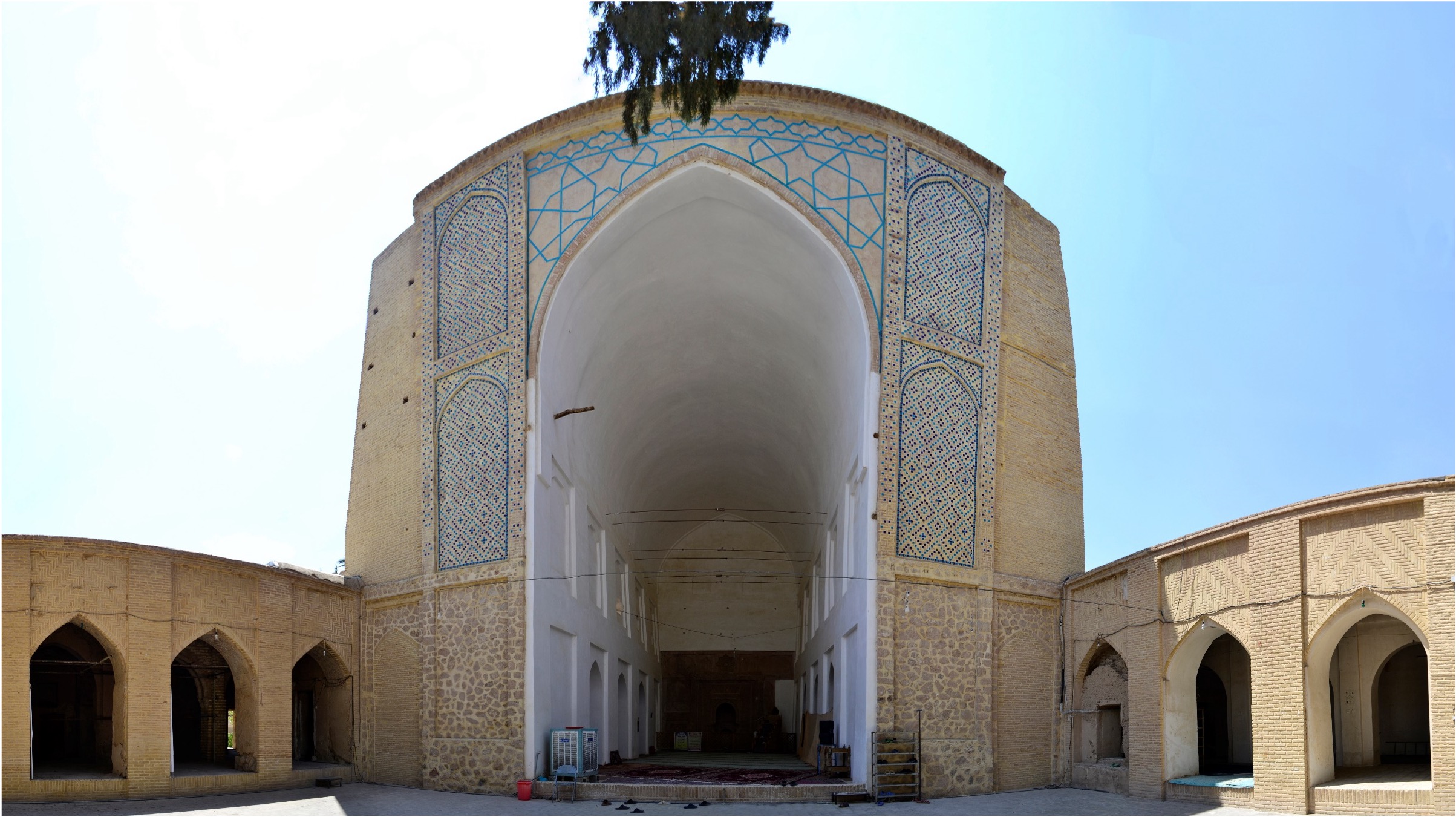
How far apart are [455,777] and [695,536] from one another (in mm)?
13006

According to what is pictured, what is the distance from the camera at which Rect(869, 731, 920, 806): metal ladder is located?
1152 centimetres

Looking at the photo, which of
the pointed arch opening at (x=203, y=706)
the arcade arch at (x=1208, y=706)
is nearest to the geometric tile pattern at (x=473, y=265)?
the pointed arch opening at (x=203, y=706)

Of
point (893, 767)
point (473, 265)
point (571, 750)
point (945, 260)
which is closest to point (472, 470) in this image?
point (473, 265)

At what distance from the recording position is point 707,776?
13.2 m

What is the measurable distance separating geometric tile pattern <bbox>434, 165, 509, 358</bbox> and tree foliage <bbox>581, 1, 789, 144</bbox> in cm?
548

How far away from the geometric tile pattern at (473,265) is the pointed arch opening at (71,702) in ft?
16.9

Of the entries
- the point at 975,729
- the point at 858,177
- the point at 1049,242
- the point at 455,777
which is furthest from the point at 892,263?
the point at 455,777

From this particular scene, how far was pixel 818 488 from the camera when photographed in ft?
59.3

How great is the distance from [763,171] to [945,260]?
226cm

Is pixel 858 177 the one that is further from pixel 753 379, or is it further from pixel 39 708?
pixel 39 708

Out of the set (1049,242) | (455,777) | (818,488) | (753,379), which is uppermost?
(1049,242)

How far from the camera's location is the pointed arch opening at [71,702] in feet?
43.2

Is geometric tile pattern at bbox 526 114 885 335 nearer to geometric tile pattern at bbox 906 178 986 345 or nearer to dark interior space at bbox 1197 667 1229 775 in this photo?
geometric tile pattern at bbox 906 178 986 345

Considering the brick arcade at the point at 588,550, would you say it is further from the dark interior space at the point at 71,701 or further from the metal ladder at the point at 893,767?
the metal ladder at the point at 893,767
